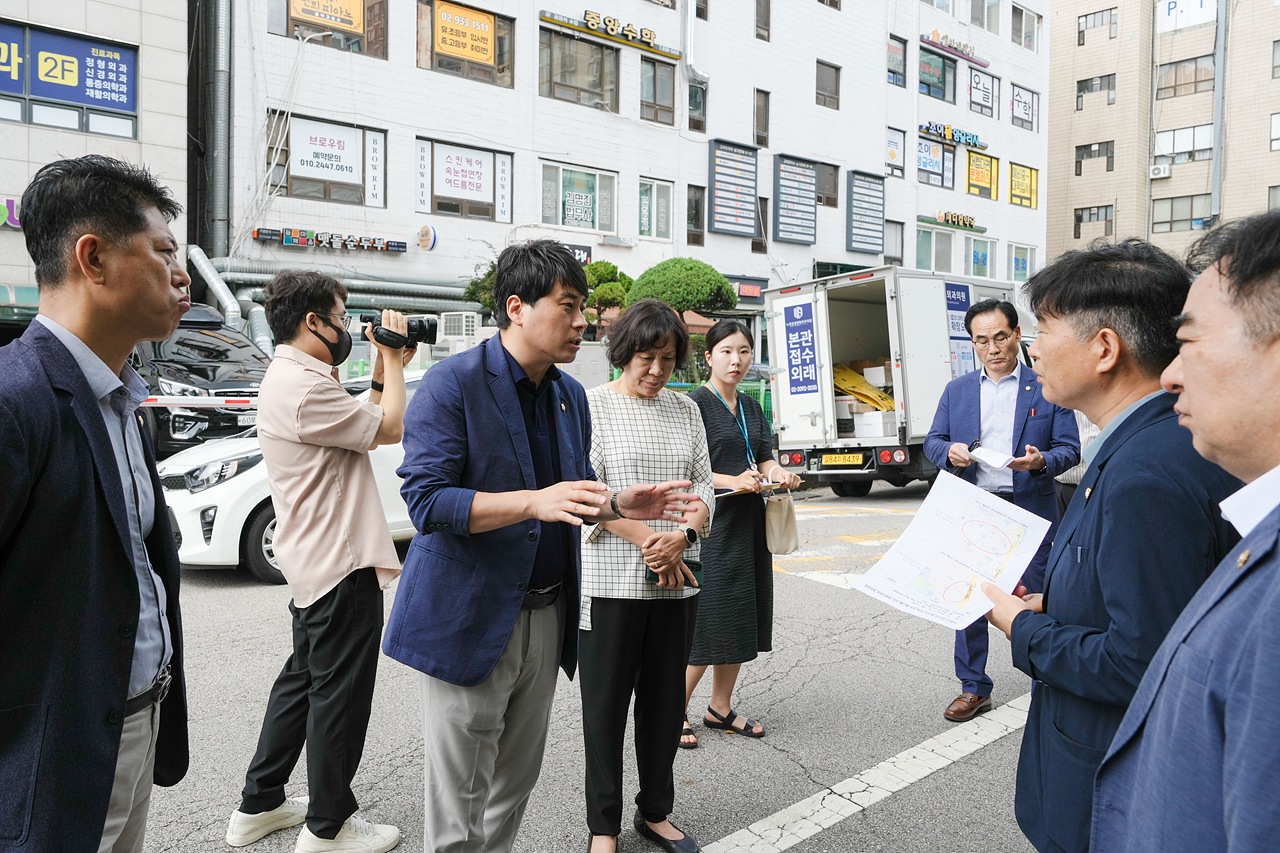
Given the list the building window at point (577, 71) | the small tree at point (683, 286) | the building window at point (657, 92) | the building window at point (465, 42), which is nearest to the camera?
the small tree at point (683, 286)

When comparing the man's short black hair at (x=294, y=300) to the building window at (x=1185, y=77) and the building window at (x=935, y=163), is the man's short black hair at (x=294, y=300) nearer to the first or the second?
the building window at (x=935, y=163)

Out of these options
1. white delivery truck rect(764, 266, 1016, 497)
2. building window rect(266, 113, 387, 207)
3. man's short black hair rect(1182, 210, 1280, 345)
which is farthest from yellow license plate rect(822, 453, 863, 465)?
building window rect(266, 113, 387, 207)

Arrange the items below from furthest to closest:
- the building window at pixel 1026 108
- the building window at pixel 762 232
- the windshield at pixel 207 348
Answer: the building window at pixel 1026 108 → the building window at pixel 762 232 → the windshield at pixel 207 348

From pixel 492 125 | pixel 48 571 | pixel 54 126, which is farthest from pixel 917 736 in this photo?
pixel 492 125

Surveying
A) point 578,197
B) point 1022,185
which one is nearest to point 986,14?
point 1022,185

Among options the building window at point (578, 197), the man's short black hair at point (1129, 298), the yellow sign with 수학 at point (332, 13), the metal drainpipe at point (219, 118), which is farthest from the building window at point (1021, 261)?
the man's short black hair at point (1129, 298)

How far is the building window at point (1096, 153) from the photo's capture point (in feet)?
136

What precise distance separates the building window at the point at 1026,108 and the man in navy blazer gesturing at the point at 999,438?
112 ft

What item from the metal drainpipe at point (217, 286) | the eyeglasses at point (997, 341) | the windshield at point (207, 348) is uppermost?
the metal drainpipe at point (217, 286)

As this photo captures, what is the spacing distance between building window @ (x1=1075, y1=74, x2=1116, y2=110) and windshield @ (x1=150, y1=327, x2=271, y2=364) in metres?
41.5

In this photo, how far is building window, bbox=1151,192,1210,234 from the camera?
40.3 metres

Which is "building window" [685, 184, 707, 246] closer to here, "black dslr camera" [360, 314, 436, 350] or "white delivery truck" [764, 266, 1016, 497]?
"white delivery truck" [764, 266, 1016, 497]

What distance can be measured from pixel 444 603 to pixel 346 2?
19988 millimetres

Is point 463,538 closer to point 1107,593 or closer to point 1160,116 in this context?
point 1107,593
